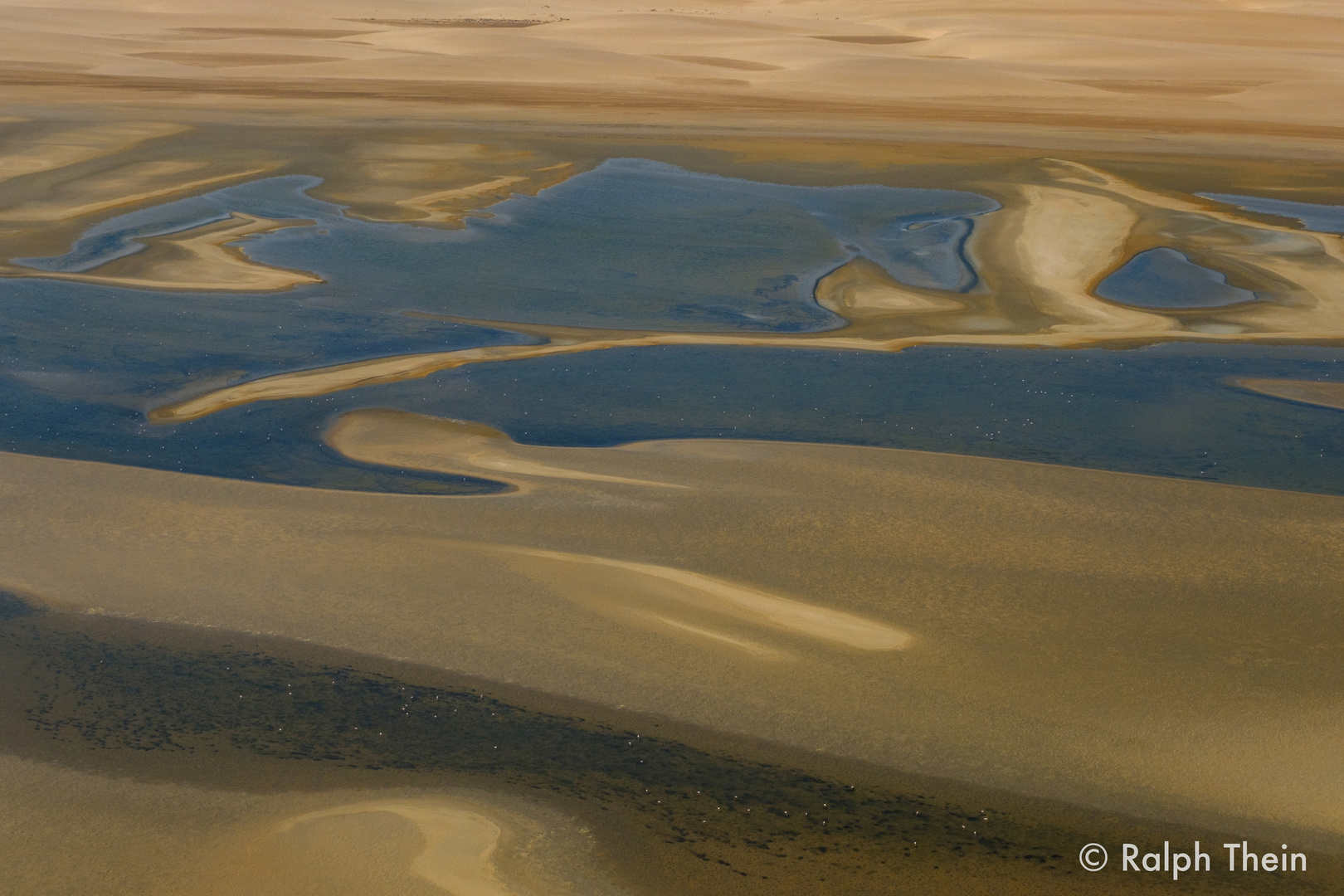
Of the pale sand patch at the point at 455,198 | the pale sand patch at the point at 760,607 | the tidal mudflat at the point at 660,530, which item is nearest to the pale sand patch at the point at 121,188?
the tidal mudflat at the point at 660,530

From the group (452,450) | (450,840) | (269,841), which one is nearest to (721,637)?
(450,840)

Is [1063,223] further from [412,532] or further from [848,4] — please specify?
[848,4]

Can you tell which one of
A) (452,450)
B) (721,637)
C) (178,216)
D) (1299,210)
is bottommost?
(721,637)

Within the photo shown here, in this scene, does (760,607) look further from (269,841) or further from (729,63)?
(729,63)

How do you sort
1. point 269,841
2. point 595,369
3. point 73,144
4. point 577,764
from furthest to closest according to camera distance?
point 73,144 < point 595,369 < point 577,764 < point 269,841

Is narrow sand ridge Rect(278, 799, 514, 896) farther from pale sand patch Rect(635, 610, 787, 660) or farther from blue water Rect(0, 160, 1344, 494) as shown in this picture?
blue water Rect(0, 160, 1344, 494)

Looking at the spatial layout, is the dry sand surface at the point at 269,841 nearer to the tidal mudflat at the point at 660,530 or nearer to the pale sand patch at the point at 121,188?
the tidal mudflat at the point at 660,530

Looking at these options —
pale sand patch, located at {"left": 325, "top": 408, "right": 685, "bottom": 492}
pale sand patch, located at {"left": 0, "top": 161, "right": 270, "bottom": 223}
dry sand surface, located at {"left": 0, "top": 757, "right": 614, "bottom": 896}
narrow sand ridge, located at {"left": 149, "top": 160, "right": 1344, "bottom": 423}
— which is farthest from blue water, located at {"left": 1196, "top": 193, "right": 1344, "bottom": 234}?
dry sand surface, located at {"left": 0, "top": 757, "right": 614, "bottom": 896}
